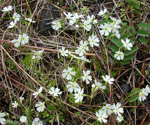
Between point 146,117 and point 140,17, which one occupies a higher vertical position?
point 140,17

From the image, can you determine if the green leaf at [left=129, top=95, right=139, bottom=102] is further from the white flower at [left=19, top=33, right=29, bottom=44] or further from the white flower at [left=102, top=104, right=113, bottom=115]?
the white flower at [left=19, top=33, right=29, bottom=44]

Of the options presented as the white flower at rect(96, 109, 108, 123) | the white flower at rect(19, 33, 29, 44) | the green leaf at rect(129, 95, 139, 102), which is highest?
the white flower at rect(19, 33, 29, 44)

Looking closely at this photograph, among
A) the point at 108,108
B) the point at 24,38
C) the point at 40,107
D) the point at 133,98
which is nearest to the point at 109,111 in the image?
the point at 108,108

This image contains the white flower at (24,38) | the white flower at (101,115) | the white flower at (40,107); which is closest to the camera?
the white flower at (101,115)

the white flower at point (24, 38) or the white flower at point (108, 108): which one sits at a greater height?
the white flower at point (24, 38)

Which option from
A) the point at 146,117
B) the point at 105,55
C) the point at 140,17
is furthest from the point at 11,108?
the point at 140,17

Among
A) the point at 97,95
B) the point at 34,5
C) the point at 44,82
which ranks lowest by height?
the point at 97,95

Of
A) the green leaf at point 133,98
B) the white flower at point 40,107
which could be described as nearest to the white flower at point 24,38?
the white flower at point 40,107

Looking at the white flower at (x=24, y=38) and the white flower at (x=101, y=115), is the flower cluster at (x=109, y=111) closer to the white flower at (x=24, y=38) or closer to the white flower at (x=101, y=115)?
the white flower at (x=101, y=115)

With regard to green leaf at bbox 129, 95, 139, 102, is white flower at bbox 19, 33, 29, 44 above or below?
above

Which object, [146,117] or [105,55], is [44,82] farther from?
[146,117]

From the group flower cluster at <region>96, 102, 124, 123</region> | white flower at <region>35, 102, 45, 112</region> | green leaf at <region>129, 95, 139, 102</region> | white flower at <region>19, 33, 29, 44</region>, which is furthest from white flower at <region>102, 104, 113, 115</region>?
white flower at <region>19, 33, 29, 44</region>
